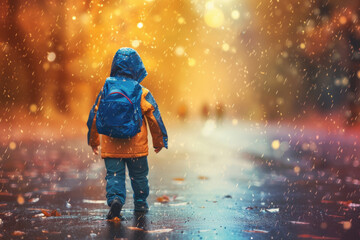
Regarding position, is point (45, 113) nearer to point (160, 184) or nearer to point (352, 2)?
point (352, 2)

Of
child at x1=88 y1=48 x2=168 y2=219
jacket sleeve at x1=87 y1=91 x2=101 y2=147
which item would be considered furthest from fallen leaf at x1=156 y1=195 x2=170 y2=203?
jacket sleeve at x1=87 y1=91 x2=101 y2=147

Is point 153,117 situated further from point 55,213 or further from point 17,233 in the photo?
point 17,233

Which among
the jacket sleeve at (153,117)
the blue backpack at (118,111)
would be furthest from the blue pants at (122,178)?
the blue backpack at (118,111)

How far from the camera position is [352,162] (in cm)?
1296

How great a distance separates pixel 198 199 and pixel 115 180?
187cm

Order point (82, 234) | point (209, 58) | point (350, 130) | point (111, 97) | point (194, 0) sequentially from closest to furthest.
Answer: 1. point (82, 234)
2. point (111, 97)
3. point (350, 130)
4. point (194, 0)
5. point (209, 58)

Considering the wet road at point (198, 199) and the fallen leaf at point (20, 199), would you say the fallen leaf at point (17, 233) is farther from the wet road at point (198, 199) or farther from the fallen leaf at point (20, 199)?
the fallen leaf at point (20, 199)

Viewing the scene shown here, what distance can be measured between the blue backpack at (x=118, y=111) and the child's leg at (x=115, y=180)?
1.31 ft

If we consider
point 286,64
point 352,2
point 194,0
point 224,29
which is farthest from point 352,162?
point 224,29

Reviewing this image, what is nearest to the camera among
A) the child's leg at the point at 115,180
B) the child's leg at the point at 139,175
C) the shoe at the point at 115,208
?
the shoe at the point at 115,208

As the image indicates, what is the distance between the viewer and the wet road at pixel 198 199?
506 cm

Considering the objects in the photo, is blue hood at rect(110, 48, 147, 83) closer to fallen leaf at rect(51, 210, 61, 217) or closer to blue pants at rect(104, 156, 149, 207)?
blue pants at rect(104, 156, 149, 207)

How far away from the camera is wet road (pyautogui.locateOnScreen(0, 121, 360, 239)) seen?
5062 millimetres

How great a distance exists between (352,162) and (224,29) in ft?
133
